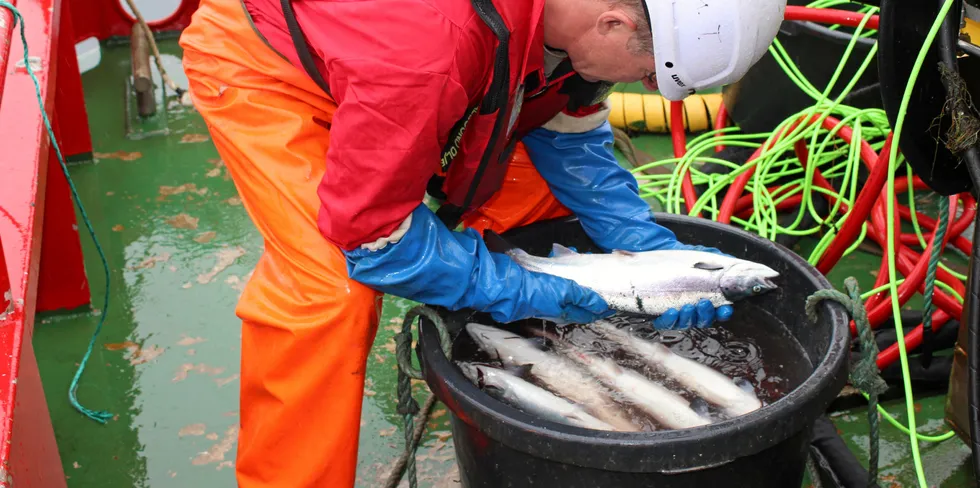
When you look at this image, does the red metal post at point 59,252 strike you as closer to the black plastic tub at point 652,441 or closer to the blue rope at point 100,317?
the blue rope at point 100,317

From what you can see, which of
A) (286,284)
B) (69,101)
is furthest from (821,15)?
(69,101)

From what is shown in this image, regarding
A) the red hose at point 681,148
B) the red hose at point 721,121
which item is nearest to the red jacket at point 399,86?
the red hose at point 681,148

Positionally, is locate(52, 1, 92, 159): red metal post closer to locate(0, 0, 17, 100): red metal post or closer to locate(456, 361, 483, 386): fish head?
locate(0, 0, 17, 100): red metal post

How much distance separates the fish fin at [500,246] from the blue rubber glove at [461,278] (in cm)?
14

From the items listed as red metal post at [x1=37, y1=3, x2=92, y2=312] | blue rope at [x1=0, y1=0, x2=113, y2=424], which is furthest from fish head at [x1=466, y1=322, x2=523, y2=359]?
red metal post at [x1=37, y1=3, x2=92, y2=312]

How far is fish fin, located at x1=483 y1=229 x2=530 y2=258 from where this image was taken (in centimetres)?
266

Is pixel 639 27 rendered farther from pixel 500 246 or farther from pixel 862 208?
pixel 862 208

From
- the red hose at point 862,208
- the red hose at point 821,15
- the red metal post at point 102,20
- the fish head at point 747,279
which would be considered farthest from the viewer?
the red metal post at point 102,20

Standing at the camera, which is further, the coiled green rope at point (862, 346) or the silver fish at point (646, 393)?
the silver fish at point (646, 393)

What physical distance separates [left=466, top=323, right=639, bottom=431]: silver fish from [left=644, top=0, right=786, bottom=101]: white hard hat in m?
0.83

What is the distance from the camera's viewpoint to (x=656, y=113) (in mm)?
4953

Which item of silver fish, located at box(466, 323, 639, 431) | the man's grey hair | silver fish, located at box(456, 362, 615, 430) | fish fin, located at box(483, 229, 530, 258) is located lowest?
silver fish, located at box(466, 323, 639, 431)

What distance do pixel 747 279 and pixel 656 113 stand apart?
2608mm

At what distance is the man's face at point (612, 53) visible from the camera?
83.1 inches
